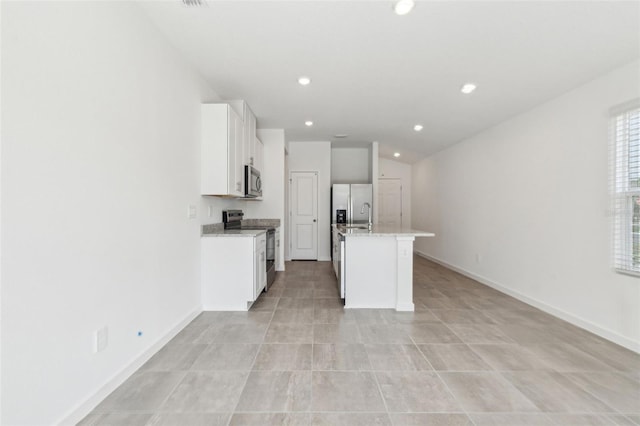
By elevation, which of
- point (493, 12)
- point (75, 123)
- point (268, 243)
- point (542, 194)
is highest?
point (493, 12)

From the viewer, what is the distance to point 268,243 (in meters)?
3.75

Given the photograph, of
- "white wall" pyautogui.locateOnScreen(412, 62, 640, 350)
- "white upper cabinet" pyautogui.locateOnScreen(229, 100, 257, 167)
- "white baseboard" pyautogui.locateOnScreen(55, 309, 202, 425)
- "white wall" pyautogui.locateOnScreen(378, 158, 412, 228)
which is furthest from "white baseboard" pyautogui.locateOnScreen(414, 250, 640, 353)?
"white upper cabinet" pyautogui.locateOnScreen(229, 100, 257, 167)

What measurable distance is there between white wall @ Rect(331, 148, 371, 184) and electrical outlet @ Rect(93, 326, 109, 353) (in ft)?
17.8

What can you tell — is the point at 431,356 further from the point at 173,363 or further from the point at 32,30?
the point at 32,30

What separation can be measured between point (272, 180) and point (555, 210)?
4.06m

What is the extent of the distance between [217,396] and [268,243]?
225 cm

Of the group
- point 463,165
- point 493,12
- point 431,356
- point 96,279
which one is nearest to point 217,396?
point 96,279

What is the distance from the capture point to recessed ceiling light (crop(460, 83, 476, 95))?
2.87 metres

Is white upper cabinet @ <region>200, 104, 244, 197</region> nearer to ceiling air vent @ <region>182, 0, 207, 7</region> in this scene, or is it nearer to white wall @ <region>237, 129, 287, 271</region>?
ceiling air vent @ <region>182, 0, 207, 7</region>

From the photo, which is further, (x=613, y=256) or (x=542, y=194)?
(x=542, y=194)

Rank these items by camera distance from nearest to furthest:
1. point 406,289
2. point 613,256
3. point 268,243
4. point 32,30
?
point 32,30
point 613,256
point 406,289
point 268,243

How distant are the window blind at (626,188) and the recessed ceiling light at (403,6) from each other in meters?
2.11

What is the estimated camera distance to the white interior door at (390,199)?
24.3ft

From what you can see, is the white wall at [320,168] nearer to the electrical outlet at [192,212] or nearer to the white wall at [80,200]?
the electrical outlet at [192,212]
